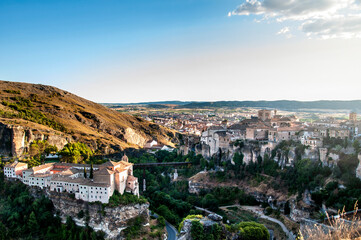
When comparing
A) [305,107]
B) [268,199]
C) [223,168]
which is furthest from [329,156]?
[305,107]

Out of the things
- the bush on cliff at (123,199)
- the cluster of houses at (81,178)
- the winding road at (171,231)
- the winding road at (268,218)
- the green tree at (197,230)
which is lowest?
the winding road at (171,231)

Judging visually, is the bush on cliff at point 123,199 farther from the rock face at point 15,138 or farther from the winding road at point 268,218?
the rock face at point 15,138

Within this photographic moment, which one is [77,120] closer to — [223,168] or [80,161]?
[80,161]

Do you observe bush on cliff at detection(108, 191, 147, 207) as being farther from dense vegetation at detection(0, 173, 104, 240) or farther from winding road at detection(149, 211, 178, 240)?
winding road at detection(149, 211, 178, 240)

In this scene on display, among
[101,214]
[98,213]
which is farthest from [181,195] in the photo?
[98,213]

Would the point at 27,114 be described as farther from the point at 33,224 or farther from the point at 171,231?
the point at 171,231

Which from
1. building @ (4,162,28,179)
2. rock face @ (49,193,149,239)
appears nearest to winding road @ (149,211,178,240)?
rock face @ (49,193,149,239)

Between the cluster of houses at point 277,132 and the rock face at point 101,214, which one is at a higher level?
the cluster of houses at point 277,132

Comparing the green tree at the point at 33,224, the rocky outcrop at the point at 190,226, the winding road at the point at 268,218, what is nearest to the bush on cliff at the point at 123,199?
the rocky outcrop at the point at 190,226
